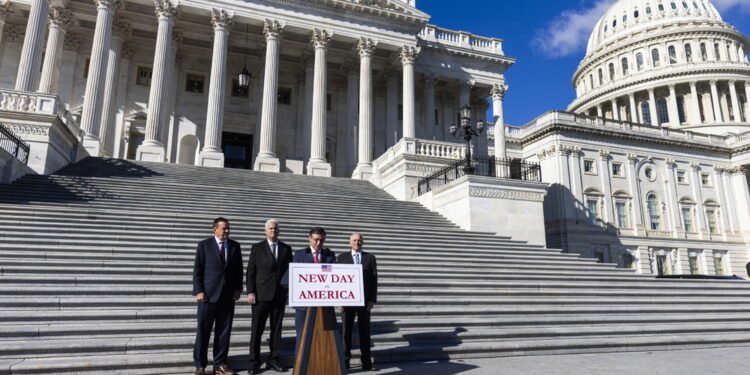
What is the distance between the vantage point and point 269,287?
596cm

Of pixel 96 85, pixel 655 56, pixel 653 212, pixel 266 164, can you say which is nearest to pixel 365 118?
pixel 266 164

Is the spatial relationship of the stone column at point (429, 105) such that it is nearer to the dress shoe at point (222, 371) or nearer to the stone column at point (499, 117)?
the stone column at point (499, 117)

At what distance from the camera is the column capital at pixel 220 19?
24.5 metres

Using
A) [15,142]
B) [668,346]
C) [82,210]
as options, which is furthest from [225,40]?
[668,346]

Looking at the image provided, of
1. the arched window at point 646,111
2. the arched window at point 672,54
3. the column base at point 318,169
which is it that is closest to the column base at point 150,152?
the column base at point 318,169

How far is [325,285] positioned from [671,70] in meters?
71.7

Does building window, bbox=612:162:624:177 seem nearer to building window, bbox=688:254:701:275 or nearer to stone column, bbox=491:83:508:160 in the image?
building window, bbox=688:254:701:275

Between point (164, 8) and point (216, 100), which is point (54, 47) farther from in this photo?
point (216, 100)

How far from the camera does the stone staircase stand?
6461mm

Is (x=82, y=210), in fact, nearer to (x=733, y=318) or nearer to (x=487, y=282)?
(x=487, y=282)

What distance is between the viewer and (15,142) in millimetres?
14188

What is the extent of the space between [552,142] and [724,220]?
21116mm

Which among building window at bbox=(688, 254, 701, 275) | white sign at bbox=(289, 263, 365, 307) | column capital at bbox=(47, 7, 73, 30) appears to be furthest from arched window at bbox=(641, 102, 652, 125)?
white sign at bbox=(289, 263, 365, 307)

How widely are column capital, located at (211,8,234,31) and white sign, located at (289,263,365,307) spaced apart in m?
22.7
